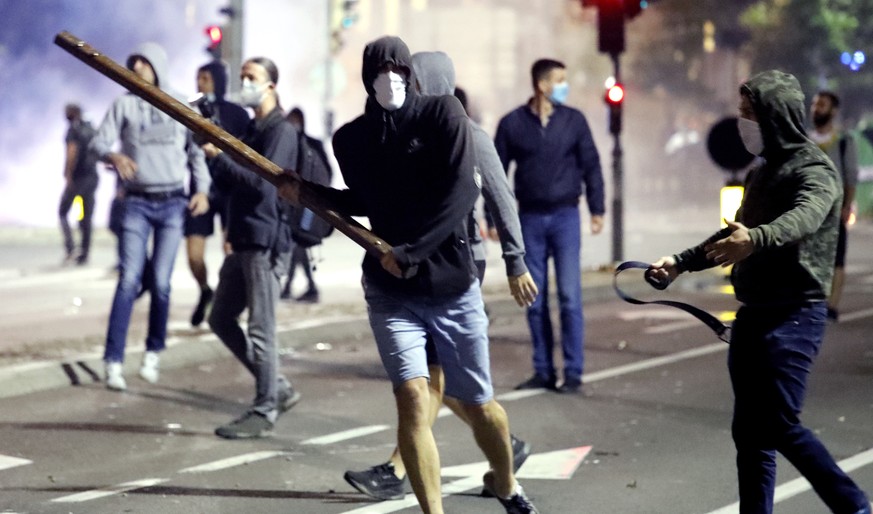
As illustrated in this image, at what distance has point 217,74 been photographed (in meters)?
9.94

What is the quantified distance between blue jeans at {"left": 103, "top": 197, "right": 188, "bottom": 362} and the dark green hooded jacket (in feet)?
15.5

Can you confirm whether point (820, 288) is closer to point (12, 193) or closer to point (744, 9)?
point (12, 193)

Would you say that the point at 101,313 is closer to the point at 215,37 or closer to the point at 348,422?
the point at 215,37

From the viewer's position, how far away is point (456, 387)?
18.4 feet

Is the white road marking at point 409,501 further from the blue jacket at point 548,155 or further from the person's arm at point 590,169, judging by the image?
the person's arm at point 590,169

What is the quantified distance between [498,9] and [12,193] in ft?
184

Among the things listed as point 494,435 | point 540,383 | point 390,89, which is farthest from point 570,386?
point 390,89

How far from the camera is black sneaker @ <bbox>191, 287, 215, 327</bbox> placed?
11.4m

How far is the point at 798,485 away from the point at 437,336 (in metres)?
1.99

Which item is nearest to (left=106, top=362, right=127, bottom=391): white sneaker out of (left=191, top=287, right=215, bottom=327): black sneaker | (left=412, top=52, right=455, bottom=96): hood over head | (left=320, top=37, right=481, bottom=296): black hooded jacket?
(left=191, top=287, right=215, bottom=327): black sneaker

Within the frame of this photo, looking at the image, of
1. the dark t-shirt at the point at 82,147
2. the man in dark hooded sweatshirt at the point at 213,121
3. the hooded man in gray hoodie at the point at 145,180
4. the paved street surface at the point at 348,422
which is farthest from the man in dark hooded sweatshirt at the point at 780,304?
the dark t-shirt at the point at 82,147

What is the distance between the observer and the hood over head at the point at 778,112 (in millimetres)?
5117

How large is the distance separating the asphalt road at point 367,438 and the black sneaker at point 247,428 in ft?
0.27

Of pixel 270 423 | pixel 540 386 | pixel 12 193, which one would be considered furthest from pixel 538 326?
pixel 12 193
